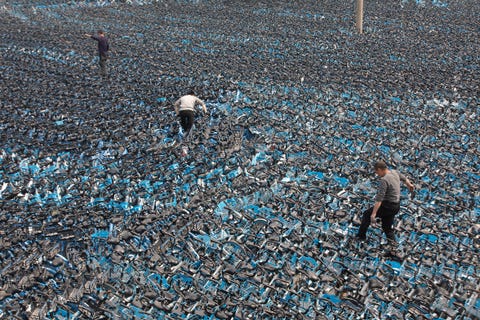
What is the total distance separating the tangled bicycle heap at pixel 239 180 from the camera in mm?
7324

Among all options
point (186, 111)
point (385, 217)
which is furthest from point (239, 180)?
point (186, 111)

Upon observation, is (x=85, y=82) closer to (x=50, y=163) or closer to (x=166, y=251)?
(x=50, y=163)

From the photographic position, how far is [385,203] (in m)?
8.77

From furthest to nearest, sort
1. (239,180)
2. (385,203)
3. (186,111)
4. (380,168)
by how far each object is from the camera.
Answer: (186,111) < (239,180) < (385,203) < (380,168)

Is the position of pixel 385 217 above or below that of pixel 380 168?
below

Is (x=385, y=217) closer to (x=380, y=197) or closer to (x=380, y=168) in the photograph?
(x=380, y=197)

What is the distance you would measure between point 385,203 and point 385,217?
0.23 meters

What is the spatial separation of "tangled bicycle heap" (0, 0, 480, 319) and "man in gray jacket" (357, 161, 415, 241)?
247 mm

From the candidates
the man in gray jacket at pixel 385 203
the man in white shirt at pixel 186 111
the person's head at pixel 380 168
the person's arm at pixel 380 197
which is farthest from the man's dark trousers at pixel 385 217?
the man in white shirt at pixel 186 111

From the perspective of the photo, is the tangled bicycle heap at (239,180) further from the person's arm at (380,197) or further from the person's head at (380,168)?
the person's head at (380,168)

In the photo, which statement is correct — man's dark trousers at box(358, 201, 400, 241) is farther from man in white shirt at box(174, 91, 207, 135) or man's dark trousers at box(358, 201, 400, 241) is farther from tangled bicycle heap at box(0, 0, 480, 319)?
man in white shirt at box(174, 91, 207, 135)

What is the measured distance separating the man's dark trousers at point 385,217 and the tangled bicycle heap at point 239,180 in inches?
7.6

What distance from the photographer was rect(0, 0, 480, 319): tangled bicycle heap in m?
7.32

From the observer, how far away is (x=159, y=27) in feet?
89.0
